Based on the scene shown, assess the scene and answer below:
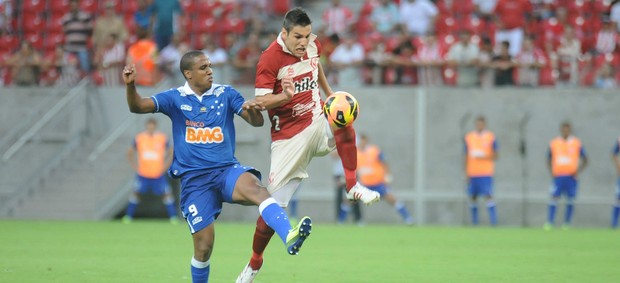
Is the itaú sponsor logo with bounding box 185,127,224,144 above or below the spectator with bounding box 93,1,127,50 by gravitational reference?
above

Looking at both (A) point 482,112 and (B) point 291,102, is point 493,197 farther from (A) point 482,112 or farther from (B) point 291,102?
(B) point 291,102

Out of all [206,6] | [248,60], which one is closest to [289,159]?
[248,60]

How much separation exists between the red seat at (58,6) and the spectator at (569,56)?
11544 mm

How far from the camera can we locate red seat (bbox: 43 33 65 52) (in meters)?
23.8

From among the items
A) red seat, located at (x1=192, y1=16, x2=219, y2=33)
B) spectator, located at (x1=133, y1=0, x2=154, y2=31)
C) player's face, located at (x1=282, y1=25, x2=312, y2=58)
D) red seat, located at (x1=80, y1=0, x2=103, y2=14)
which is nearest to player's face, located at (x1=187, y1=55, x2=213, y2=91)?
player's face, located at (x1=282, y1=25, x2=312, y2=58)

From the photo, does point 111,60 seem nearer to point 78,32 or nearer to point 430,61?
point 78,32

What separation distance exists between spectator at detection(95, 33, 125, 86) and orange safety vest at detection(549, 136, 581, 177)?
9.30 meters

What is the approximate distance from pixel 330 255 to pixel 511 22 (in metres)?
10.8

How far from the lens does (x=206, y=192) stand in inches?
325

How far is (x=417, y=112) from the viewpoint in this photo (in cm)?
2231

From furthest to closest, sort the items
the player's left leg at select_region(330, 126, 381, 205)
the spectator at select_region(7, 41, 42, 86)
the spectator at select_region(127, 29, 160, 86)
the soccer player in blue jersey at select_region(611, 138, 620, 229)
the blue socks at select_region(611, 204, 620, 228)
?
1. the spectator at select_region(7, 41, 42, 86)
2. the spectator at select_region(127, 29, 160, 86)
3. the blue socks at select_region(611, 204, 620, 228)
4. the soccer player in blue jersey at select_region(611, 138, 620, 229)
5. the player's left leg at select_region(330, 126, 381, 205)

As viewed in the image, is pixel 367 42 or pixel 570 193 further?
pixel 367 42

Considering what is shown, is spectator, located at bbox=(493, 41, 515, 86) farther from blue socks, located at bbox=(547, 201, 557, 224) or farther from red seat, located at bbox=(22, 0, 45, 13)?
red seat, located at bbox=(22, 0, 45, 13)

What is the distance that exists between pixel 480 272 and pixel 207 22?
1378 cm
